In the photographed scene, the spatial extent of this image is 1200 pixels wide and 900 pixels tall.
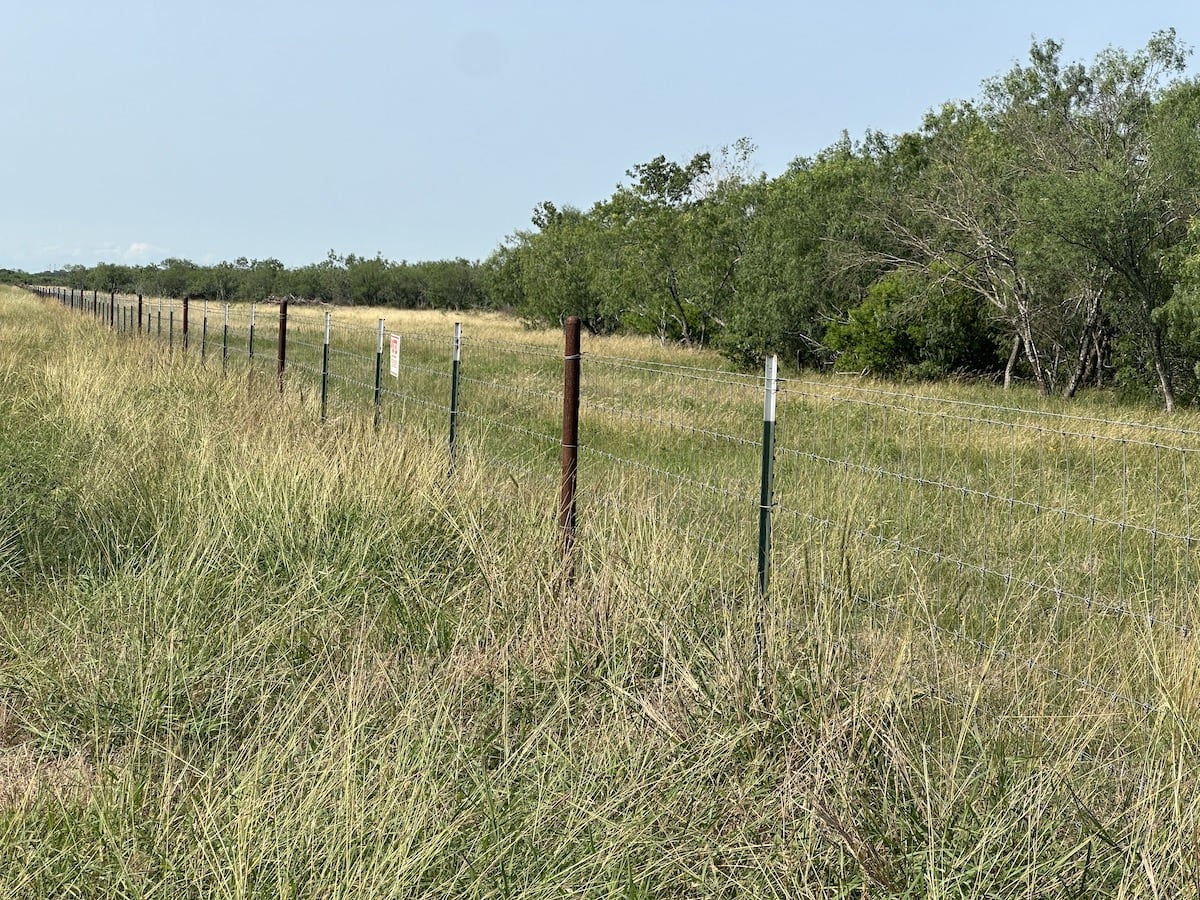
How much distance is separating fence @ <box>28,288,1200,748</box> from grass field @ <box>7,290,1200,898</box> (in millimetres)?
56

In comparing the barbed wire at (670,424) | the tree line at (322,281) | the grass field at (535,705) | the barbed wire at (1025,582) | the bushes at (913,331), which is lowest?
the grass field at (535,705)

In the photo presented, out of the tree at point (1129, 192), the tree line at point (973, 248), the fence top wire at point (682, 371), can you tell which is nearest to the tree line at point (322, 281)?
the tree line at point (973, 248)

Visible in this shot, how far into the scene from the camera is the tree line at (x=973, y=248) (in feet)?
58.4

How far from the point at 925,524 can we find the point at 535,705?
15.9 feet

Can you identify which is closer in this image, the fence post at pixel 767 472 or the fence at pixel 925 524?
the fence at pixel 925 524

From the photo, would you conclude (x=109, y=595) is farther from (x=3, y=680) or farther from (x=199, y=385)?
(x=199, y=385)

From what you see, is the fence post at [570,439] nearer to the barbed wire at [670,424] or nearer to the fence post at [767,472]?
the barbed wire at [670,424]

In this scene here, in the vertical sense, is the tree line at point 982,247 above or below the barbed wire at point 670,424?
above

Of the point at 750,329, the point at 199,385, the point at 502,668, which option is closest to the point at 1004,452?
the point at 199,385

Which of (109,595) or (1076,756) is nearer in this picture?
(1076,756)

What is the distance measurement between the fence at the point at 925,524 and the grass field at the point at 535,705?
0.18ft

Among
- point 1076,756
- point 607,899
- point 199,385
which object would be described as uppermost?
point 199,385

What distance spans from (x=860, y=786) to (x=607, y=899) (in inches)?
31.3

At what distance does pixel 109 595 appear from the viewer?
14.6 ft
